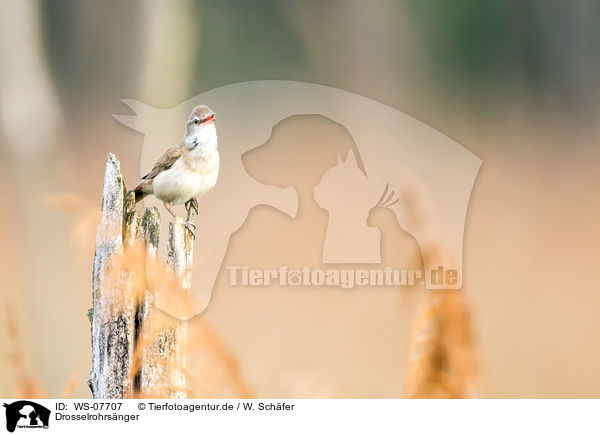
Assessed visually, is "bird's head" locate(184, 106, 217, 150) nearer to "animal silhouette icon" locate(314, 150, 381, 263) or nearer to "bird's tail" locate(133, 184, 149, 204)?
"bird's tail" locate(133, 184, 149, 204)

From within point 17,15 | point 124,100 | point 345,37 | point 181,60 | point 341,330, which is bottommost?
point 341,330

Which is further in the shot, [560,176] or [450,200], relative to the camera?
[560,176]

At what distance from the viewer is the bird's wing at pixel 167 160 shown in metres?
1.35

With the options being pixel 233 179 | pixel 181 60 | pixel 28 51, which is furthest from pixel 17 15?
pixel 233 179

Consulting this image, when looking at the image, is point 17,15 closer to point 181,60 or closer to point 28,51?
point 28,51

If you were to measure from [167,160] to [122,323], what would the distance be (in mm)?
458

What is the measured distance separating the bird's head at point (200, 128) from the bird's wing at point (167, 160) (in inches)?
1.2

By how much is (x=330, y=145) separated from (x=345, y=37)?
60 cm

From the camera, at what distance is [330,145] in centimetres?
203

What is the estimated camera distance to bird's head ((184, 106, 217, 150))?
131 cm

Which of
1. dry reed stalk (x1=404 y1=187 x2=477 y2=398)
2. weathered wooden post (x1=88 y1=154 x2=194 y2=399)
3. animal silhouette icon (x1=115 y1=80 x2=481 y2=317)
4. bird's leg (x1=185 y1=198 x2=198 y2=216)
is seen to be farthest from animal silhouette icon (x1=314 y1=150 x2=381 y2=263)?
dry reed stalk (x1=404 y1=187 x2=477 y2=398)
